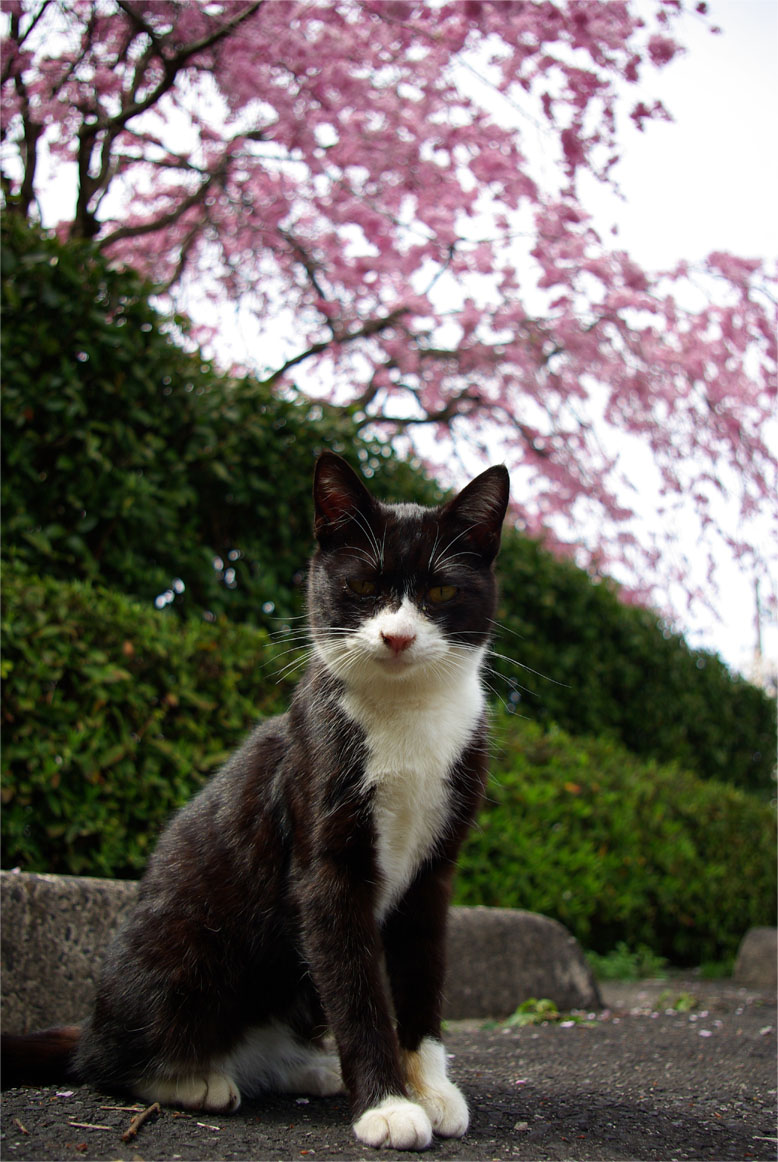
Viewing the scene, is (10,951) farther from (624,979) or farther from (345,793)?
(624,979)

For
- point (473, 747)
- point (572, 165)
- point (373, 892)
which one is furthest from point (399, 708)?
point (572, 165)

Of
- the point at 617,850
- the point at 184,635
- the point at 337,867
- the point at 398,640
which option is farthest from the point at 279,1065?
the point at 617,850

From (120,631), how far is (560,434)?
6.51m

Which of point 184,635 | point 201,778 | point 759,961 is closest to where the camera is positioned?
point 201,778

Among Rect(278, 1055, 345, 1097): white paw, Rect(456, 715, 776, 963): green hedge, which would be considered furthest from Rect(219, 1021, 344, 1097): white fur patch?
Rect(456, 715, 776, 963): green hedge

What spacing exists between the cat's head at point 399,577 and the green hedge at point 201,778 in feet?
4.33

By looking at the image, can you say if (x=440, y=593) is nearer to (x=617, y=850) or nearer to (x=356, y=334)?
(x=617, y=850)

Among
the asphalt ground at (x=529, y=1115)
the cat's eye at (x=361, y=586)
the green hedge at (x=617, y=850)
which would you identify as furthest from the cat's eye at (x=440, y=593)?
the green hedge at (x=617, y=850)

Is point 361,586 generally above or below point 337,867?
above

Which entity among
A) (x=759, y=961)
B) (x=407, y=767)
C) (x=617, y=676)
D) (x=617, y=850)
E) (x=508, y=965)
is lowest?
(x=759, y=961)

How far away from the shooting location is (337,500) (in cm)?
237

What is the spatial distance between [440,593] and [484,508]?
1.02ft

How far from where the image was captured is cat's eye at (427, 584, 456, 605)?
7.49 ft

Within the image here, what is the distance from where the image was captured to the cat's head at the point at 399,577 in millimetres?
2193
